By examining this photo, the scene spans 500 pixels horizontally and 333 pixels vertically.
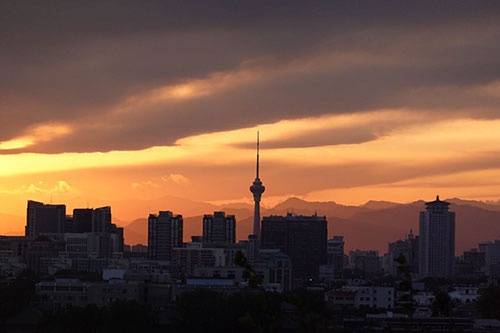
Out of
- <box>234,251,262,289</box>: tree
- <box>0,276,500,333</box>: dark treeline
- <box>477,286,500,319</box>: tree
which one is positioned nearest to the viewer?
<box>234,251,262,289</box>: tree

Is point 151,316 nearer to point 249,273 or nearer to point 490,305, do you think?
point 490,305

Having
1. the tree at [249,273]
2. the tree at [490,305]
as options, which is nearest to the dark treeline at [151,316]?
the tree at [490,305]

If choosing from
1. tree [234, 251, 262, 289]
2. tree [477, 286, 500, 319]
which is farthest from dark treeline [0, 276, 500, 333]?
tree [234, 251, 262, 289]

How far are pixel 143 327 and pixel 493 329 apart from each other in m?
17.7

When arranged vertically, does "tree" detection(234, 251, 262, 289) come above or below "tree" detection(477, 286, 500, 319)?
above

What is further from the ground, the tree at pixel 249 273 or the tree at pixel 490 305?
the tree at pixel 249 273

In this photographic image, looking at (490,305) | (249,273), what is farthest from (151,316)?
(249,273)

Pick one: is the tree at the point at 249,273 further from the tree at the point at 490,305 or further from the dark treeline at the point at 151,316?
the tree at the point at 490,305

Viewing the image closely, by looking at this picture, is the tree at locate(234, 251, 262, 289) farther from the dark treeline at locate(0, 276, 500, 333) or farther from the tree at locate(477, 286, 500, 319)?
the tree at locate(477, 286, 500, 319)

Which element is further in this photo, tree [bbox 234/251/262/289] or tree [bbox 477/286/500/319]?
tree [bbox 477/286/500/319]

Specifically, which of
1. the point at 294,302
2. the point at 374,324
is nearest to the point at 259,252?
the point at 374,324

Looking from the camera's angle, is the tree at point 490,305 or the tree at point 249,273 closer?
the tree at point 249,273

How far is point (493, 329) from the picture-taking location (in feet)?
277

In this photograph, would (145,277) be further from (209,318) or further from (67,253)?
(67,253)
